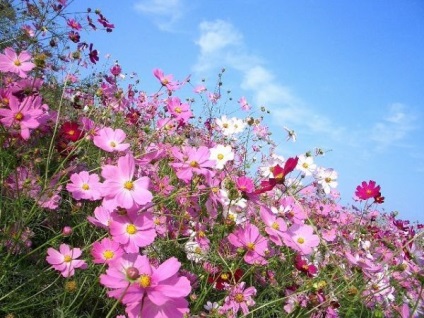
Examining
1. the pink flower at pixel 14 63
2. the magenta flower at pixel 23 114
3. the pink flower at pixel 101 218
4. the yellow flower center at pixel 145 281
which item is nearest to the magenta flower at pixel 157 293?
the yellow flower center at pixel 145 281

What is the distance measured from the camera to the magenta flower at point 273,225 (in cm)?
120

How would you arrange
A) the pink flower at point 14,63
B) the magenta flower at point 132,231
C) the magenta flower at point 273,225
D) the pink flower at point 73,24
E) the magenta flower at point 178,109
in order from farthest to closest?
1. the pink flower at point 73,24
2. the magenta flower at point 178,109
3. the pink flower at point 14,63
4. the magenta flower at point 273,225
5. the magenta flower at point 132,231

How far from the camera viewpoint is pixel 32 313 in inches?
47.5

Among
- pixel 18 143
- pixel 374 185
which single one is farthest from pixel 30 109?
pixel 374 185

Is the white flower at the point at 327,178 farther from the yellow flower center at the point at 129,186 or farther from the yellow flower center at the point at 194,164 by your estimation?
the yellow flower center at the point at 129,186

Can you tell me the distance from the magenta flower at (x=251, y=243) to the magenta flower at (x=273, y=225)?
38 mm

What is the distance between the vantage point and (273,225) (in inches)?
49.0

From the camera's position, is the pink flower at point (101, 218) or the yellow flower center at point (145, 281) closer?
the yellow flower center at point (145, 281)

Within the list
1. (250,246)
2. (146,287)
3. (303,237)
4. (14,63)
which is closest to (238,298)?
(250,246)

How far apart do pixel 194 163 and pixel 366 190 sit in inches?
42.0

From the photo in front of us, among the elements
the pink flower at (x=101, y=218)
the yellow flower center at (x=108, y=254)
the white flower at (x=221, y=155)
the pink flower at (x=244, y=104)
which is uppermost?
the pink flower at (x=244, y=104)

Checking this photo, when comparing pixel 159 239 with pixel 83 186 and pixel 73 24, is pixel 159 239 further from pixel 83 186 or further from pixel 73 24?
pixel 73 24

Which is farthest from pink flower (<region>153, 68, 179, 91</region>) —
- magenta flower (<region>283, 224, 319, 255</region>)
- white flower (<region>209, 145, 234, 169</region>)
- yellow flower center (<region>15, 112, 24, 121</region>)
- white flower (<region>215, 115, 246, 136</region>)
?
magenta flower (<region>283, 224, 319, 255</region>)

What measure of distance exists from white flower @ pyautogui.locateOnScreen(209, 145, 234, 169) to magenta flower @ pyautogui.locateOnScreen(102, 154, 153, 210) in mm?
392
